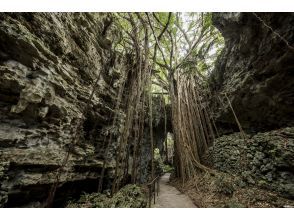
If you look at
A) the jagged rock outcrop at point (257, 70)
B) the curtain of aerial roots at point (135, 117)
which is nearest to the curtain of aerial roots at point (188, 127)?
the jagged rock outcrop at point (257, 70)

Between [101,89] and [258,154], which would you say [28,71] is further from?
[258,154]

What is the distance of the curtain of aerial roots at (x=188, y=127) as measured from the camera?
149 inches

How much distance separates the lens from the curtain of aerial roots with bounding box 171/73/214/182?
3785mm

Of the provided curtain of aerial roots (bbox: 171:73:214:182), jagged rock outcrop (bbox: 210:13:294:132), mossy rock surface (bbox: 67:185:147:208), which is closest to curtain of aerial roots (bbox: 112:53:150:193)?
mossy rock surface (bbox: 67:185:147:208)

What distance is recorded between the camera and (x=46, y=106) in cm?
208

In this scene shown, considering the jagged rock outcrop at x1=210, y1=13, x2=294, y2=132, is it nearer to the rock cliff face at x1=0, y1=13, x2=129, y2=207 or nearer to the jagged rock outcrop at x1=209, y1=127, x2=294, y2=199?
the jagged rock outcrop at x1=209, y1=127, x2=294, y2=199

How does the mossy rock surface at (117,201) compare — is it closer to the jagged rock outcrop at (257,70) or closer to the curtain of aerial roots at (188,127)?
the curtain of aerial roots at (188,127)

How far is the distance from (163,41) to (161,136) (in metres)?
4.96

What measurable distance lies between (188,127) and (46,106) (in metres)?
3.29

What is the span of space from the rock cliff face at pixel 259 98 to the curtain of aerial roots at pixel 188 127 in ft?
1.35

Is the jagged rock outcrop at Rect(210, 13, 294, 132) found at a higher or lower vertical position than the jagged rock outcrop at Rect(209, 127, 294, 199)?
higher

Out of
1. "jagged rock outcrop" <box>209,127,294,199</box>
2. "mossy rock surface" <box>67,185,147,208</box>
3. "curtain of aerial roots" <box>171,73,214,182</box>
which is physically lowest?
"mossy rock surface" <box>67,185,147,208</box>

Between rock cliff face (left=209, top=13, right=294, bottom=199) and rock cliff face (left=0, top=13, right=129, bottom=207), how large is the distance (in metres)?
2.65

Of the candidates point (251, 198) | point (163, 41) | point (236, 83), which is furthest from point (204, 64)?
point (251, 198)
